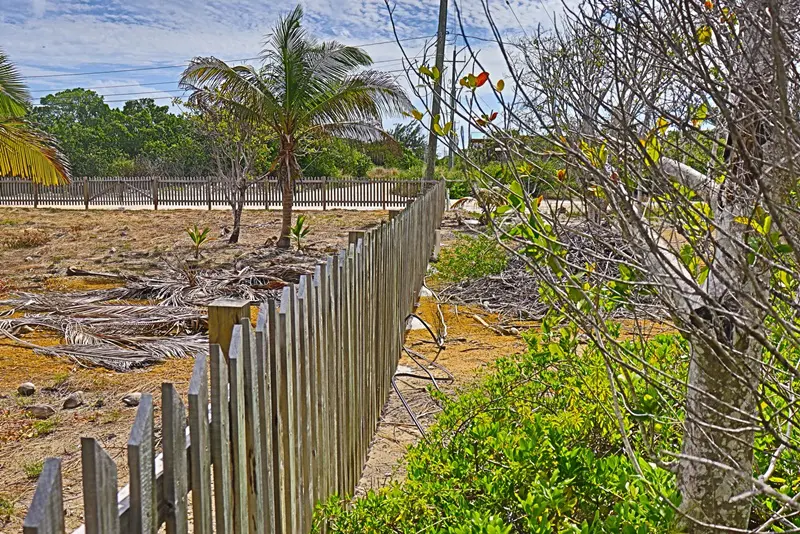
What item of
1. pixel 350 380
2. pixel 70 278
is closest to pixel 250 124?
pixel 70 278

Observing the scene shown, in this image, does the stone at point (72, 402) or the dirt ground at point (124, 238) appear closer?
the stone at point (72, 402)

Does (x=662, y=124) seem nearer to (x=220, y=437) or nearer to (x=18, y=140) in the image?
(x=220, y=437)

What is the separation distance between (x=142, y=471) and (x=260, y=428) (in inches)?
28.6

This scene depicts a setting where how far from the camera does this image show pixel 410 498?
2424 mm

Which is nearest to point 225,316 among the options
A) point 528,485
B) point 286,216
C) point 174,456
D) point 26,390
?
point 174,456

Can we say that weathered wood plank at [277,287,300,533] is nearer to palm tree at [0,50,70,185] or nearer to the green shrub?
the green shrub

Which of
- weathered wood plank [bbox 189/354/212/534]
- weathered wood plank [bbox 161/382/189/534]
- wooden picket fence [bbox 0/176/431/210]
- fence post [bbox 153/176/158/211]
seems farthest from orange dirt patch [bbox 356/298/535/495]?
fence post [bbox 153/176/158/211]

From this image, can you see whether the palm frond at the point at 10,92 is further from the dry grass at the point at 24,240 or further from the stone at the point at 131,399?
the stone at the point at 131,399

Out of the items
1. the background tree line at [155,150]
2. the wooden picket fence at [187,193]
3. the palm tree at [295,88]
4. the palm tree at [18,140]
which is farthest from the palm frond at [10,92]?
the background tree line at [155,150]

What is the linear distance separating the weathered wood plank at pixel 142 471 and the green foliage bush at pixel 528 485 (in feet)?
3.14

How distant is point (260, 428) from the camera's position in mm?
1994

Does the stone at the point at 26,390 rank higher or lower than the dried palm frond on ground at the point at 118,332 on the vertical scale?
lower

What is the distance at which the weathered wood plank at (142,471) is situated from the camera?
1252 millimetres

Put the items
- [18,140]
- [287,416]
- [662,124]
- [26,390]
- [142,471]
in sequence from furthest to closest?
[18,140]
[26,390]
[287,416]
[662,124]
[142,471]
